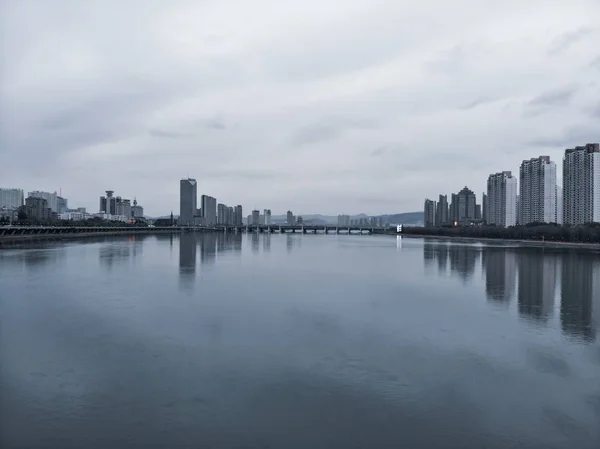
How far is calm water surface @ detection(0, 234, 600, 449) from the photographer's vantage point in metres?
5.21

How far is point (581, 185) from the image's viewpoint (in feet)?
240

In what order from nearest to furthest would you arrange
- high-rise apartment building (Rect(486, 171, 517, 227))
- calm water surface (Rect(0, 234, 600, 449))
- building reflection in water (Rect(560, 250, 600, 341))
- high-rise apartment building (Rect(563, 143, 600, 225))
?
1. calm water surface (Rect(0, 234, 600, 449))
2. building reflection in water (Rect(560, 250, 600, 341))
3. high-rise apartment building (Rect(563, 143, 600, 225))
4. high-rise apartment building (Rect(486, 171, 517, 227))

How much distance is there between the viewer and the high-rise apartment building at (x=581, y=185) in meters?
70.1

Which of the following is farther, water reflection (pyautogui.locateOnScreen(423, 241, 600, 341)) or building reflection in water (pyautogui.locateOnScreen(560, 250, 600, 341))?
water reflection (pyautogui.locateOnScreen(423, 241, 600, 341))

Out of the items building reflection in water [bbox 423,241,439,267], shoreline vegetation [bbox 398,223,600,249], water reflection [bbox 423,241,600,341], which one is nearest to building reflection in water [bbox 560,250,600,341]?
water reflection [bbox 423,241,600,341]

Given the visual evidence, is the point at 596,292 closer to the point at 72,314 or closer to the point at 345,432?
the point at 345,432

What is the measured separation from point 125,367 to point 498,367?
6.04 metres

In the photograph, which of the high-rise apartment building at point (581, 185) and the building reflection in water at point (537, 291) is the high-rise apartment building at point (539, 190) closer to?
the high-rise apartment building at point (581, 185)

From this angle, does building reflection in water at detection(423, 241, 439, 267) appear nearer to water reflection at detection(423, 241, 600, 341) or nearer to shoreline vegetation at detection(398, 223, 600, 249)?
water reflection at detection(423, 241, 600, 341)

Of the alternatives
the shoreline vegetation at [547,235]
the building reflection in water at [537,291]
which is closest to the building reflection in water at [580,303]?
the building reflection in water at [537,291]

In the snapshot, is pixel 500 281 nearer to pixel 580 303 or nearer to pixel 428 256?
pixel 580 303

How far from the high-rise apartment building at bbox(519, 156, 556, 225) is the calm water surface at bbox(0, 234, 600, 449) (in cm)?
8566

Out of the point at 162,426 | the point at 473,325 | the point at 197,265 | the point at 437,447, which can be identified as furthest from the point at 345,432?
the point at 197,265

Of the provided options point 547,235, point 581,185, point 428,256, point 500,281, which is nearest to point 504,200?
point 581,185
